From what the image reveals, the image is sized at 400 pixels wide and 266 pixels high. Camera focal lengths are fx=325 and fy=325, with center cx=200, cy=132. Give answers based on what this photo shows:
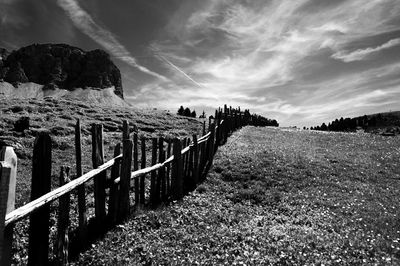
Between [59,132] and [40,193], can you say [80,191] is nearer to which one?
[40,193]

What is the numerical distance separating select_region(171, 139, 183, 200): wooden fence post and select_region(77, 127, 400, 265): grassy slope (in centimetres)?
50

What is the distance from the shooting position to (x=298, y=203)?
50.5 feet

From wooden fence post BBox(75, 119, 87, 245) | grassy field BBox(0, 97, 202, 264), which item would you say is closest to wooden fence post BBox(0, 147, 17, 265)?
grassy field BBox(0, 97, 202, 264)

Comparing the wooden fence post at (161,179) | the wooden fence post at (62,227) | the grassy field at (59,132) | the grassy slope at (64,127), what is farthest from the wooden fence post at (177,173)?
the wooden fence post at (62,227)

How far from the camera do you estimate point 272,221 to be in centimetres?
1278

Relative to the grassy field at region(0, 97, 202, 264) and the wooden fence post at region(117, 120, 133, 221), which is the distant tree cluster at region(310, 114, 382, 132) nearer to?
the grassy field at region(0, 97, 202, 264)

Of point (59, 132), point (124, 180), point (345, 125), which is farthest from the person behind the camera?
point (345, 125)

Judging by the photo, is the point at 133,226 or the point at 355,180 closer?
the point at 133,226

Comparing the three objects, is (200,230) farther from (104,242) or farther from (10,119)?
(10,119)

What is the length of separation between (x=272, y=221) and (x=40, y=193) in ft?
29.8

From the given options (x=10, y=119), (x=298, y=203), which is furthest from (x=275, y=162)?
(x=10, y=119)

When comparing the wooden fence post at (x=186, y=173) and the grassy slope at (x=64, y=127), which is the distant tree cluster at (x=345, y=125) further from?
the wooden fence post at (x=186, y=173)

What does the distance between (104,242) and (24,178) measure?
9.88m

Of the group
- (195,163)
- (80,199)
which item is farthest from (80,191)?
(195,163)
